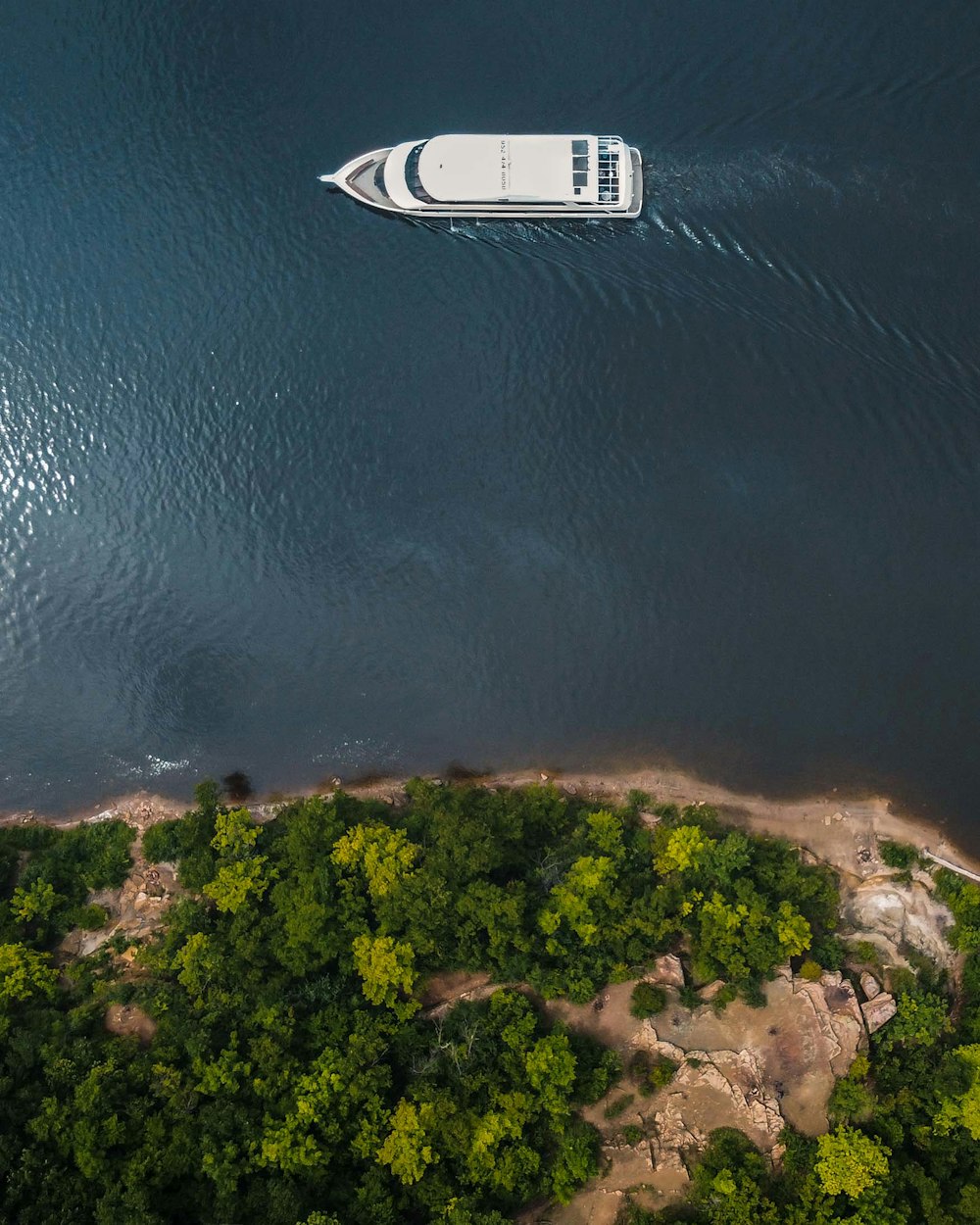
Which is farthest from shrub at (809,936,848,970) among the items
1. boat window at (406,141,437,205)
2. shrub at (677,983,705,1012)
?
boat window at (406,141,437,205)

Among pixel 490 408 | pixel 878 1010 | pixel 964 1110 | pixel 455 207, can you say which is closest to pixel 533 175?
pixel 455 207

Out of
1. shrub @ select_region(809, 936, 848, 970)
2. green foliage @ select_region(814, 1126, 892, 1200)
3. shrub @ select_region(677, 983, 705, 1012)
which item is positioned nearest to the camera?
green foliage @ select_region(814, 1126, 892, 1200)

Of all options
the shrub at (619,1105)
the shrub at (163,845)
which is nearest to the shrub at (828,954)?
the shrub at (619,1105)

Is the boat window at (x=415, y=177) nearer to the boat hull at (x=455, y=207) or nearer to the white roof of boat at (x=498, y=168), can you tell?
the boat hull at (x=455, y=207)

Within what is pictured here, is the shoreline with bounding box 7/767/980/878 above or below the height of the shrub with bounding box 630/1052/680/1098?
above

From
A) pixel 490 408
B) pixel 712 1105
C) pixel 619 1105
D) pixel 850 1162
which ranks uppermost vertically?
pixel 490 408

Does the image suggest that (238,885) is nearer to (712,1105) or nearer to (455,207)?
(712,1105)

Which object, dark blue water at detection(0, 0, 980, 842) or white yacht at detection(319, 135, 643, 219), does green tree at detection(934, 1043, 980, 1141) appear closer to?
dark blue water at detection(0, 0, 980, 842)
